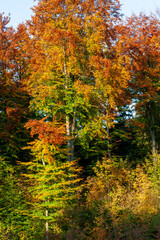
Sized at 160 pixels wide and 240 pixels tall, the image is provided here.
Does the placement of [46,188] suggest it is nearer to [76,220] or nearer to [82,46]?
[76,220]

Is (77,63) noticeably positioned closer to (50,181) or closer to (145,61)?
(50,181)

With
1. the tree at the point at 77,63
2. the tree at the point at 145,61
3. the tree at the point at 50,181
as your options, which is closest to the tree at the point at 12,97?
the tree at the point at 77,63

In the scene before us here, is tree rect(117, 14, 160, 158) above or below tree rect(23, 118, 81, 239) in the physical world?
above

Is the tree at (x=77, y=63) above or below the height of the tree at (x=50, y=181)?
above

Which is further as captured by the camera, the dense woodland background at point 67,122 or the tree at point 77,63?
the tree at point 77,63

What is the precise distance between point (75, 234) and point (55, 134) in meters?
4.99

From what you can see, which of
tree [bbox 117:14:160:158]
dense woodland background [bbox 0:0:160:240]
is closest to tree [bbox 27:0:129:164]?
dense woodland background [bbox 0:0:160:240]

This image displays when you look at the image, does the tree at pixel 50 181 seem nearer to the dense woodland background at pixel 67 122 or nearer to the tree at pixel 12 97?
the dense woodland background at pixel 67 122

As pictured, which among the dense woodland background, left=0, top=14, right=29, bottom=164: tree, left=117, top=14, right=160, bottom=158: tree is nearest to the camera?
the dense woodland background

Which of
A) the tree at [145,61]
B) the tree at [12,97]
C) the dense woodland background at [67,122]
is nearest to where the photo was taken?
the dense woodland background at [67,122]

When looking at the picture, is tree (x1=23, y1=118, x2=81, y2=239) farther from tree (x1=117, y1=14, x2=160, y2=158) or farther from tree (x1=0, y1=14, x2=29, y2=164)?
tree (x1=117, y1=14, x2=160, y2=158)

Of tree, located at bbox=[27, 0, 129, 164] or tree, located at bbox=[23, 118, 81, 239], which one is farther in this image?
tree, located at bbox=[27, 0, 129, 164]

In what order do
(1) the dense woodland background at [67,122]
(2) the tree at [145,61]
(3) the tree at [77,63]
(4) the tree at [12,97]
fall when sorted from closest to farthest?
(1) the dense woodland background at [67,122] → (3) the tree at [77,63] → (4) the tree at [12,97] → (2) the tree at [145,61]

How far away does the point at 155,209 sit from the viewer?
31.6 ft
